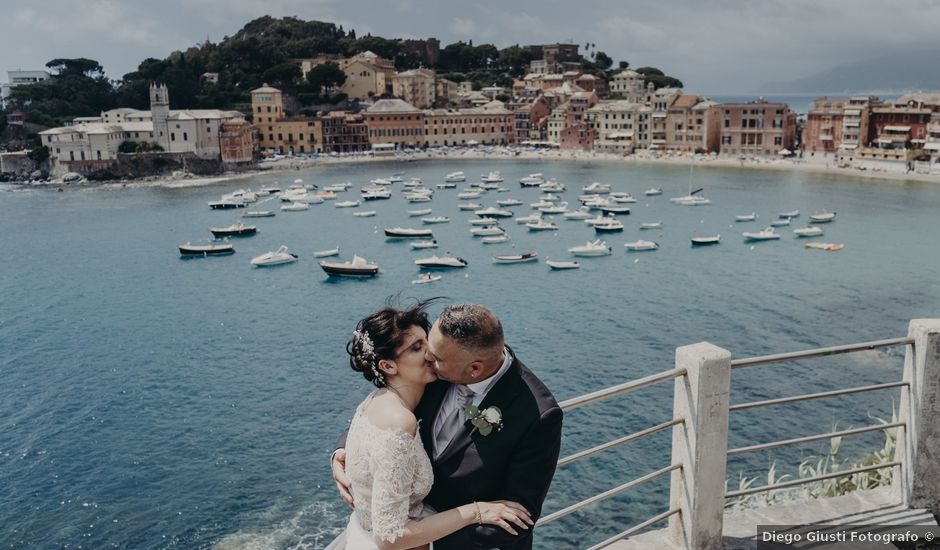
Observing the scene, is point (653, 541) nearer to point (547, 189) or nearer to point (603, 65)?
point (547, 189)

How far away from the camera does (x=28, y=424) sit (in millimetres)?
17656

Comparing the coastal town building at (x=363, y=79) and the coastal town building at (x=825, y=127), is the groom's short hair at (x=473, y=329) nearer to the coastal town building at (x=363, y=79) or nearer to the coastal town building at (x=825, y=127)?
the coastal town building at (x=825, y=127)

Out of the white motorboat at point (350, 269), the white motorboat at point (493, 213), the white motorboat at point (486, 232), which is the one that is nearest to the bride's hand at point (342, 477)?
the white motorboat at point (350, 269)

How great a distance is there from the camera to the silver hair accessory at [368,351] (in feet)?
7.42

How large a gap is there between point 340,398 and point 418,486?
1671 cm

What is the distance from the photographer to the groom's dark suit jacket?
2.15 metres

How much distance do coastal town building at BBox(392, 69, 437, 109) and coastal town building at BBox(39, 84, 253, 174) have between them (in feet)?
100

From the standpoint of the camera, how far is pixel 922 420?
3.58 m

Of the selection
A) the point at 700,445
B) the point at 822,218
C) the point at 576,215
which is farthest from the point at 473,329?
the point at 822,218

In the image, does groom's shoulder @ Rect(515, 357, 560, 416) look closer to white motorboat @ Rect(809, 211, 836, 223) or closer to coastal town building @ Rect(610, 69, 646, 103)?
white motorboat @ Rect(809, 211, 836, 223)

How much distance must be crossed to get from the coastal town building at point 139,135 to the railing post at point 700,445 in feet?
257

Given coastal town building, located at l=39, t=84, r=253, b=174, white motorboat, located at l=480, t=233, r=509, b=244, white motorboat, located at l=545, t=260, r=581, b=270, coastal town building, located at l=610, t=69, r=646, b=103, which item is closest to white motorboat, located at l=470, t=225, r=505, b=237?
white motorboat, located at l=480, t=233, r=509, b=244

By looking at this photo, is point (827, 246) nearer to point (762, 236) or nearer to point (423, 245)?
point (762, 236)

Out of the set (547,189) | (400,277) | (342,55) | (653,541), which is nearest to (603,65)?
(342,55)
